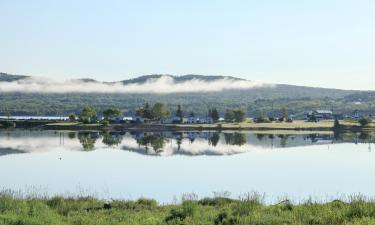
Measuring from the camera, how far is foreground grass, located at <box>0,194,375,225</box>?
16.6 m

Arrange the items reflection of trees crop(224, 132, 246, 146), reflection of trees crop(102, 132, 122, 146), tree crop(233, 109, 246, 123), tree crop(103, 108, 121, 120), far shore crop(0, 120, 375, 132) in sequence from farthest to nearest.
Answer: tree crop(233, 109, 246, 123) → tree crop(103, 108, 121, 120) → far shore crop(0, 120, 375, 132) → reflection of trees crop(224, 132, 246, 146) → reflection of trees crop(102, 132, 122, 146)

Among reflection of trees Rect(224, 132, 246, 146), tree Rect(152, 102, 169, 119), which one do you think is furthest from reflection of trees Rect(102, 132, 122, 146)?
tree Rect(152, 102, 169, 119)

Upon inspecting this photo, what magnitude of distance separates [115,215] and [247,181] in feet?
84.9

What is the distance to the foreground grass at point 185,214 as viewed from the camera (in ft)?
54.3

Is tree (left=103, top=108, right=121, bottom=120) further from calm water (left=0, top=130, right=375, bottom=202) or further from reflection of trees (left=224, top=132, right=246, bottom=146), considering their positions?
calm water (left=0, top=130, right=375, bottom=202)

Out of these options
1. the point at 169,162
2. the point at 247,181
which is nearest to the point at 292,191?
the point at 247,181

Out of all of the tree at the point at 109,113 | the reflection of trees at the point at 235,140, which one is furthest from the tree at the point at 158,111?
the reflection of trees at the point at 235,140

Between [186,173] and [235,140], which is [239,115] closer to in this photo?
[235,140]

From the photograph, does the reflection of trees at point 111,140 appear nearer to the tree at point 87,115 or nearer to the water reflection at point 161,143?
the water reflection at point 161,143

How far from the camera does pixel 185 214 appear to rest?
18250mm

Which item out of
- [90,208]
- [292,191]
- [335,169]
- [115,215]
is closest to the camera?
[115,215]

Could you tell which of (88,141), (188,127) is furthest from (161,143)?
(188,127)

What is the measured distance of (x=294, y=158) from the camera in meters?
70.8

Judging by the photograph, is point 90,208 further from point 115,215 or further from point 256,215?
point 256,215
